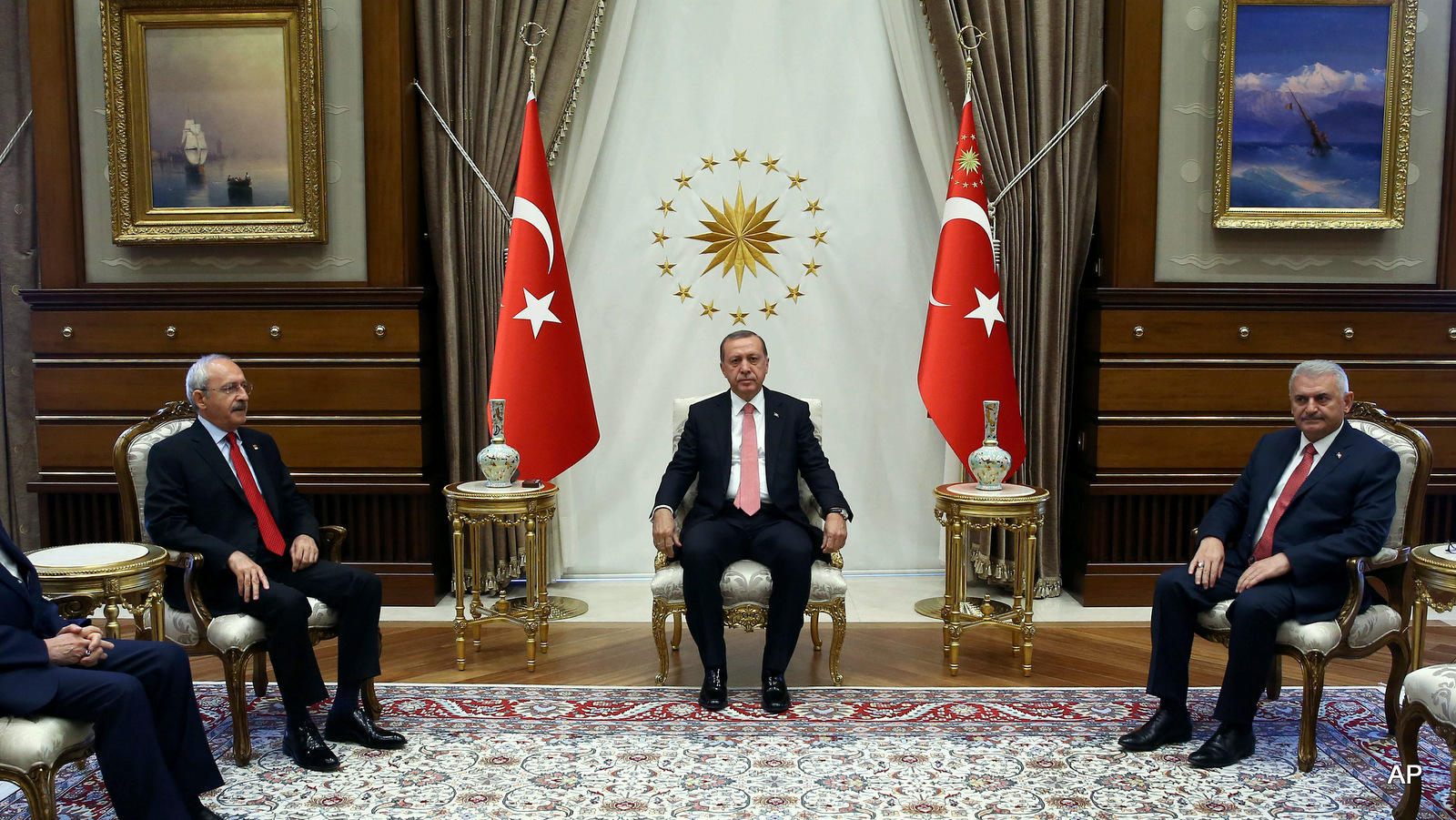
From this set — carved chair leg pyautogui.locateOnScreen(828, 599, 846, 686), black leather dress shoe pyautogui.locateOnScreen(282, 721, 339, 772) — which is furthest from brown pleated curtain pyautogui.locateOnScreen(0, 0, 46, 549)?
carved chair leg pyautogui.locateOnScreen(828, 599, 846, 686)

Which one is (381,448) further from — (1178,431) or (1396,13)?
(1396,13)

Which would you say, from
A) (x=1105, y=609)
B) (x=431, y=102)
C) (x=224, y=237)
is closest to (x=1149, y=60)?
(x=1105, y=609)

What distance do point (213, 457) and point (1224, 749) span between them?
135 inches

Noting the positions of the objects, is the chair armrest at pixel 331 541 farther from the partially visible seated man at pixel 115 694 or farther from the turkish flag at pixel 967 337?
the turkish flag at pixel 967 337

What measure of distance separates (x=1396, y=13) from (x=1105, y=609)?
3180 mm

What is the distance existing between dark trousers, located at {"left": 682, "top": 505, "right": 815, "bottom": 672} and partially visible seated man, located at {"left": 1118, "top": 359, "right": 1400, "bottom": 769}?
3.92 ft

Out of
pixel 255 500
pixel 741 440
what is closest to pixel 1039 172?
pixel 741 440

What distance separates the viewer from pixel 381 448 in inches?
209

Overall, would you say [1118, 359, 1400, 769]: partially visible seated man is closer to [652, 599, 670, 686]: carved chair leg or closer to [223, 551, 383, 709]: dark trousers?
[652, 599, 670, 686]: carved chair leg

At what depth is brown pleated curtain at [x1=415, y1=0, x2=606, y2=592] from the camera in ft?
17.7

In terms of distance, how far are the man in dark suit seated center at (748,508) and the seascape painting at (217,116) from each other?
252 cm

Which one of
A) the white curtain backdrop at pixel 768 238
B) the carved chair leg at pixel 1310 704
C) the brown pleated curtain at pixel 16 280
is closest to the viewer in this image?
the carved chair leg at pixel 1310 704

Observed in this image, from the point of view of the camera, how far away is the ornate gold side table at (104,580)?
313 cm

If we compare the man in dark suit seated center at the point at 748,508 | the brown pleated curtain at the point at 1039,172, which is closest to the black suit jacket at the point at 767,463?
the man in dark suit seated center at the point at 748,508
